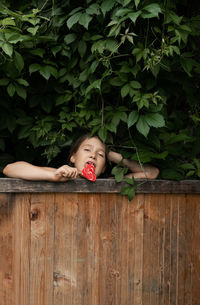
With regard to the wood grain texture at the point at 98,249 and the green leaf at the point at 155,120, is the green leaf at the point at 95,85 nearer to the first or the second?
the green leaf at the point at 155,120

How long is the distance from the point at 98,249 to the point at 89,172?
44 cm

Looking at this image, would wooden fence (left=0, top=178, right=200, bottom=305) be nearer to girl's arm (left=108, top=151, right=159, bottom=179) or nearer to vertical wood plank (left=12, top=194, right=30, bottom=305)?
vertical wood plank (left=12, top=194, right=30, bottom=305)

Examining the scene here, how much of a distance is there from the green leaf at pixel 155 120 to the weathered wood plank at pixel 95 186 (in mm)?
335

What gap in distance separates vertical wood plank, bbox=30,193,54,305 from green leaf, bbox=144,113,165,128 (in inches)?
28.1

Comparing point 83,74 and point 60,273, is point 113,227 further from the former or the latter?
point 83,74

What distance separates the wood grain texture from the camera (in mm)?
1967

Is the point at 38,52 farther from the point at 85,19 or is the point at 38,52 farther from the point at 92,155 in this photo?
the point at 92,155

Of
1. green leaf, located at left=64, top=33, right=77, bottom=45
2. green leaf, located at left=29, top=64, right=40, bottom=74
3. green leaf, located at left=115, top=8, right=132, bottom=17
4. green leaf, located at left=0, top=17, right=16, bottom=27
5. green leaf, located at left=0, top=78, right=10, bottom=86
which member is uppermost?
green leaf, located at left=64, top=33, right=77, bottom=45

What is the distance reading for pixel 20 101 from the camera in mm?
2613

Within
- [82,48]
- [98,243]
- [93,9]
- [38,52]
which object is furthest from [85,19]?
[98,243]

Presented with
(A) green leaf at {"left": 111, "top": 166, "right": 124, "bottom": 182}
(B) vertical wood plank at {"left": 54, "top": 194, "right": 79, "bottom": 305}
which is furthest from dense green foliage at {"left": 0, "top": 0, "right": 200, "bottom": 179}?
(B) vertical wood plank at {"left": 54, "top": 194, "right": 79, "bottom": 305}

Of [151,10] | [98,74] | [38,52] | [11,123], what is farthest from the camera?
[11,123]

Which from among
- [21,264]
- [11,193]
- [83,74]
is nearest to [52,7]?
[83,74]

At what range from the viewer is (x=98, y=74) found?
7.70 ft
